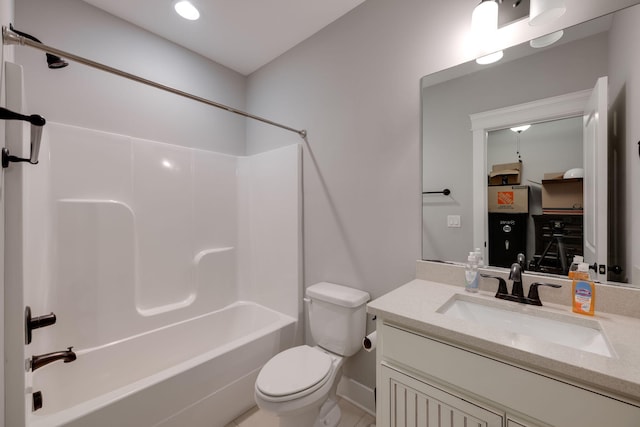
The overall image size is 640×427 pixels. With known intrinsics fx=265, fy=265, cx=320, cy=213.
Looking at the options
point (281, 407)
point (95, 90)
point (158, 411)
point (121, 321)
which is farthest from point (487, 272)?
point (95, 90)

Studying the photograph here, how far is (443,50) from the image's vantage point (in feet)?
4.64

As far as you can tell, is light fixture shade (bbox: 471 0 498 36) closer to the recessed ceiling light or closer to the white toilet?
the white toilet

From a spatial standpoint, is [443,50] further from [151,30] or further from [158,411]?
[158,411]

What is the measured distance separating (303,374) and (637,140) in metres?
1.69

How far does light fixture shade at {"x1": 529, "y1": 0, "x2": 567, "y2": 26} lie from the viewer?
1.10 m

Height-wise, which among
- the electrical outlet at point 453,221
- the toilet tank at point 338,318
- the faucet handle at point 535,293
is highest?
the electrical outlet at point 453,221

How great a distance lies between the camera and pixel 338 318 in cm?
164

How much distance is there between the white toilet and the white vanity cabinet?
38cm

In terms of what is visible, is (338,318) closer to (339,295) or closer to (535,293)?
(339,295)

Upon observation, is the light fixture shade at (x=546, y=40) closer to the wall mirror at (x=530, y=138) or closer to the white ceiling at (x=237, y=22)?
the wall mirror at (x=530, y=138)

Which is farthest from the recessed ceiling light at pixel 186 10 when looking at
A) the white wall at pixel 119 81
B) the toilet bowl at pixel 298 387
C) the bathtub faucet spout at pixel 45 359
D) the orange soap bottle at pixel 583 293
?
the orange soap bottle at pixel 583 293

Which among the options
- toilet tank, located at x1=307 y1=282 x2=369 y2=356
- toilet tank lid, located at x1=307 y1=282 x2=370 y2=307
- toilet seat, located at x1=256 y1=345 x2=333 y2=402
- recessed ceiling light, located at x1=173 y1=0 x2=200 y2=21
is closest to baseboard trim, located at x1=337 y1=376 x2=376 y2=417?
toilet tank, located at x1=307 y1=282 x2=369 y2=356

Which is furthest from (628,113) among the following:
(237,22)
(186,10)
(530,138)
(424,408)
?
(186,10)

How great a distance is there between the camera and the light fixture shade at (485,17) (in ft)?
4.01
